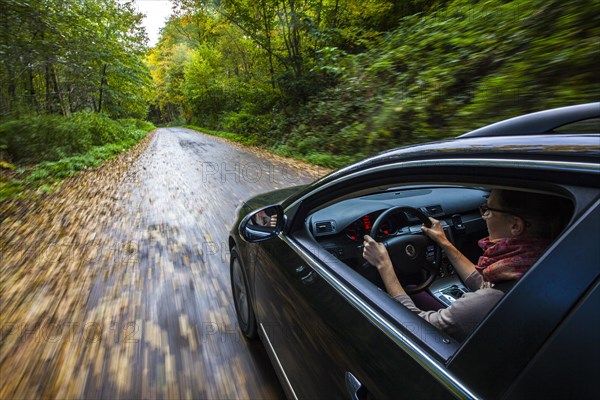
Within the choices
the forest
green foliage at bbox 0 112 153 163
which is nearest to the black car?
the forest

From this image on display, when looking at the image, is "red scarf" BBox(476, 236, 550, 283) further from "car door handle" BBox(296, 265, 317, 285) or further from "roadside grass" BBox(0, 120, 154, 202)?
"roadside grass" BBox(0, 120, 154, 202)

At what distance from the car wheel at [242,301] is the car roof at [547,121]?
1.91m

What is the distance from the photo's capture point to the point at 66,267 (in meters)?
3.96

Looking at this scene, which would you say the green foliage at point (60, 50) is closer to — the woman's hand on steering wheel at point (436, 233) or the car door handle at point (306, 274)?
the car door handle at point (306, 274)

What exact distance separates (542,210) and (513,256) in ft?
0.56

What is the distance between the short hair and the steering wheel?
105 cm

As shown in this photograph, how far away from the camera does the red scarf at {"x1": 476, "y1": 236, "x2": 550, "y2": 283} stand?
1057mm

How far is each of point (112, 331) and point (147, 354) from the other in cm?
52

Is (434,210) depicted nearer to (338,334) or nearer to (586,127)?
(586,127)

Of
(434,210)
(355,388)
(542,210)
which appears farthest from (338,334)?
(434,210)

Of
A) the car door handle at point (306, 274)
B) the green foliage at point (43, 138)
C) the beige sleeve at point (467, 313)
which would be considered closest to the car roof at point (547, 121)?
the beige sleeve at point (467, 313)

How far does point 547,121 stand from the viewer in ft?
3.51

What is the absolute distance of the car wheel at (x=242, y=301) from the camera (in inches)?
96.1

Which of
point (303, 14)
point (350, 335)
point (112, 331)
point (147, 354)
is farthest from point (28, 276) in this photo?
point (303, 14)
